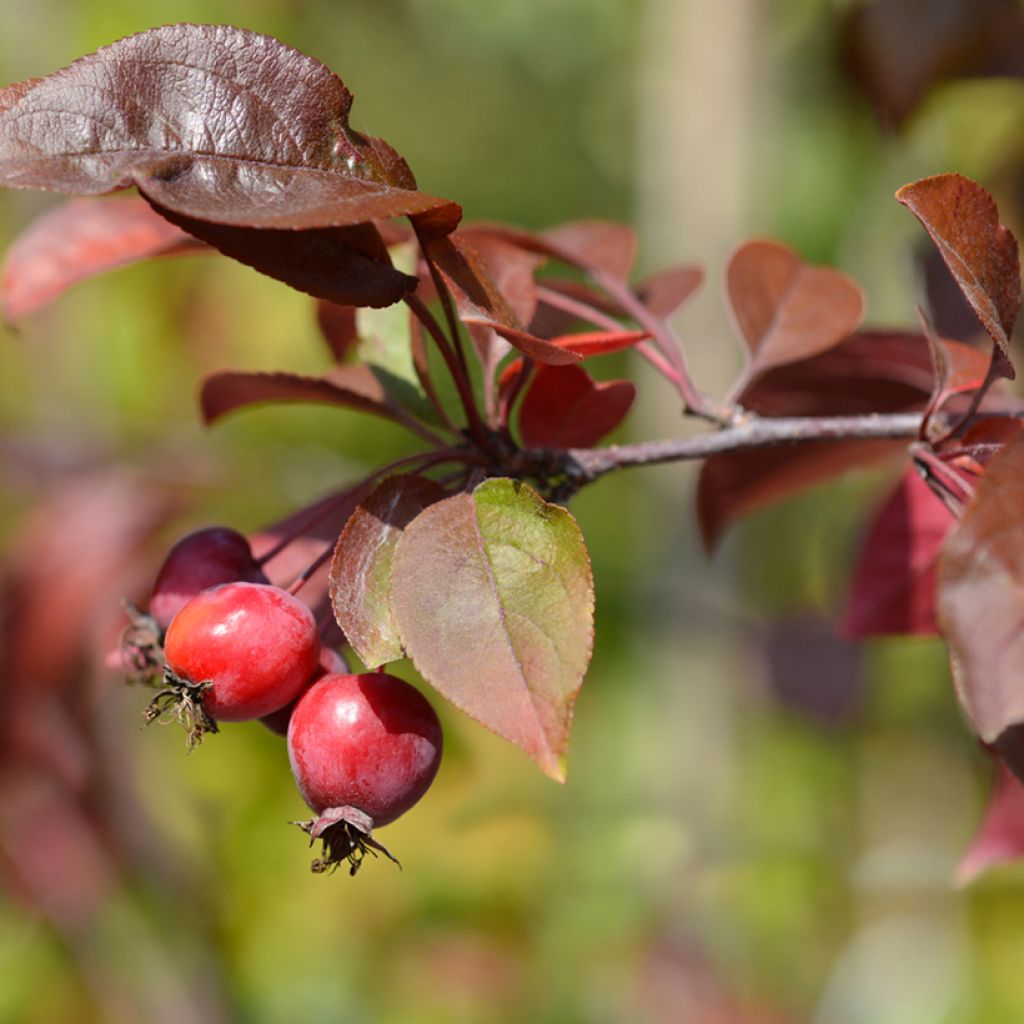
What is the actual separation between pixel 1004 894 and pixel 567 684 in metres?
2.11

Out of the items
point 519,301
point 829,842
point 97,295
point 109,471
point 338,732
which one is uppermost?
point 97,295

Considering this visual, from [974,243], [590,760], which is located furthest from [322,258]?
[590,760]

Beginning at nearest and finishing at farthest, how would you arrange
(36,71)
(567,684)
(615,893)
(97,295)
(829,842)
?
1. (567,684)
2. (615,893)
3. (829,842)
4. (36,71)
5. (97,295)

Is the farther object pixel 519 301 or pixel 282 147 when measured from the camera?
pixel 519 301

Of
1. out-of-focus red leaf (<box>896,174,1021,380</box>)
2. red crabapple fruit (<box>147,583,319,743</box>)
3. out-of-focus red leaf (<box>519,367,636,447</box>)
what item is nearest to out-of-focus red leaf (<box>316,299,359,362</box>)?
out-of-focus red leaf (<box>519,367,636,447</box>)

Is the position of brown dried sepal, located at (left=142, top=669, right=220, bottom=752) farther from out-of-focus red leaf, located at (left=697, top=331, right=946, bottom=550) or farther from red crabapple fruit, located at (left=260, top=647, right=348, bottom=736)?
out-of-focus red leaf, located at (left=697, top=331, right=946, bottom=550)

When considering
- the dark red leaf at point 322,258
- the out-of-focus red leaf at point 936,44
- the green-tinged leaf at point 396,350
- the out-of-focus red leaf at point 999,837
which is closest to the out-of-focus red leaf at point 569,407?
the green-tinged leaf at point 396,350

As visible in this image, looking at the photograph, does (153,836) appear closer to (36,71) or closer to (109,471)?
(109,471)

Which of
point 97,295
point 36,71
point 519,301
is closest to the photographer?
point 519,301

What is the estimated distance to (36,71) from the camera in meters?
2.29

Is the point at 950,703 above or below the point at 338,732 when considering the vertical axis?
above

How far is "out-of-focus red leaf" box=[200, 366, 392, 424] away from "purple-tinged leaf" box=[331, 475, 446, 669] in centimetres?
14

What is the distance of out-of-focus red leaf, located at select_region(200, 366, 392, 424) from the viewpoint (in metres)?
0.62

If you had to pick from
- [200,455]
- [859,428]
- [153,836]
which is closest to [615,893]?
[153,836]
